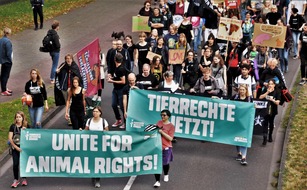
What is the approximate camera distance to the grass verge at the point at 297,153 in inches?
497

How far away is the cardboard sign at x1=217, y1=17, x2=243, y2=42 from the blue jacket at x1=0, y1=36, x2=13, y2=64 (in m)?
6.12

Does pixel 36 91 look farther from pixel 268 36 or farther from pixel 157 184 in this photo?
pixel 268 36

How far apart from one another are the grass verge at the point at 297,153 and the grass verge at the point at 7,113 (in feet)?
19.4

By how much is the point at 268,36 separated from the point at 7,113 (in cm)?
787

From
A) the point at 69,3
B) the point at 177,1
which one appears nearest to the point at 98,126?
the point at 177,1

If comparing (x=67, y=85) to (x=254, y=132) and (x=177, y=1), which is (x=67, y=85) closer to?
(x=254, y=132)

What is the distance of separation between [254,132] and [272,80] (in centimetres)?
122

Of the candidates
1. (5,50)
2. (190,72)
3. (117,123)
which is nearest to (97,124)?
(117,123)

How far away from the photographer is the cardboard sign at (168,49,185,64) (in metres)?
17.4

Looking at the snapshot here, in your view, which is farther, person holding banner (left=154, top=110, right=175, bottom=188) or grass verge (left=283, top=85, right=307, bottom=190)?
grass verge (left=283, top=85, right=307, bottom=190)

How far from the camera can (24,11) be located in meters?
28.3

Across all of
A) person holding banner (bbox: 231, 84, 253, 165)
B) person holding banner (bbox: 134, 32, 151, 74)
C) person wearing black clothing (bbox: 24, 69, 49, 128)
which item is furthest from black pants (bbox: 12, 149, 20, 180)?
person holding banner (bbox: 134, 32, 151, 74)

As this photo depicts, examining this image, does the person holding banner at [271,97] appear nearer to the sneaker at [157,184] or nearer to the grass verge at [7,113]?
the sneaker at [157,184]

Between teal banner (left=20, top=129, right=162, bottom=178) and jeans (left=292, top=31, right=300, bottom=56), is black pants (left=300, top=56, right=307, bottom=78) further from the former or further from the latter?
teal banner (left=20, top=129, right=162, bottom=178)
